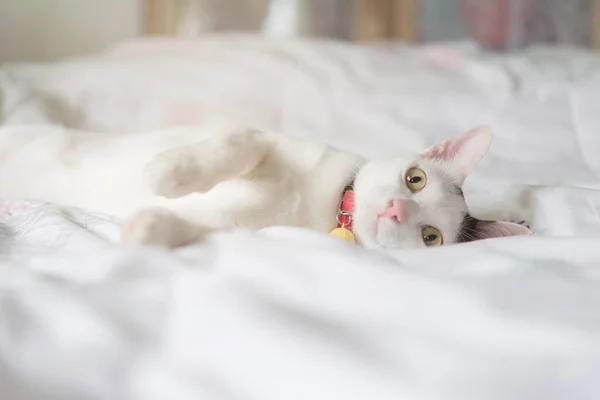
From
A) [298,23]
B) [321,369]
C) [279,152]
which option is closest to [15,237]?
[279,152]

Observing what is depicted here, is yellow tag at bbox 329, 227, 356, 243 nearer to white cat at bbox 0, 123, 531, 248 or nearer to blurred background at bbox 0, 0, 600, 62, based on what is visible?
white cat at bbox 0, 123, 531, 248

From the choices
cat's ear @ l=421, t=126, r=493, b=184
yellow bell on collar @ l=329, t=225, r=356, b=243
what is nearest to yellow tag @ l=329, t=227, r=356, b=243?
yellow bell on collar @ l=329, t=225, r=356, b=243

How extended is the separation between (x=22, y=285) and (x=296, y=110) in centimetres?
112

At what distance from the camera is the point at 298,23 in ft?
9.66

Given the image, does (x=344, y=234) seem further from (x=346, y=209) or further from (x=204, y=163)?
(x=204, y=163)

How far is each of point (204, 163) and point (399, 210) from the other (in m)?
0.27

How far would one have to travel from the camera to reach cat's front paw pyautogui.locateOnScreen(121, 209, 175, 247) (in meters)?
0.65

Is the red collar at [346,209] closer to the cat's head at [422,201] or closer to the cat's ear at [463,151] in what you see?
the cat's head at [422,201]

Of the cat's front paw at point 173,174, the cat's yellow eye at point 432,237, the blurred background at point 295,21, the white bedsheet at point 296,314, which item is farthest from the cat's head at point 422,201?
the blurred background at point 295,21

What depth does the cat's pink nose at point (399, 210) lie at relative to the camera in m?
0.81

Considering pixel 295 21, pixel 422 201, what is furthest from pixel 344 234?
pixel 295 21

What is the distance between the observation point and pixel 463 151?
0.96m

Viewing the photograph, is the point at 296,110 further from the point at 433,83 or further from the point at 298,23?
the point at 298,23

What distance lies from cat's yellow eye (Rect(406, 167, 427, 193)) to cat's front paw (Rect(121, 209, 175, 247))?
38cm
